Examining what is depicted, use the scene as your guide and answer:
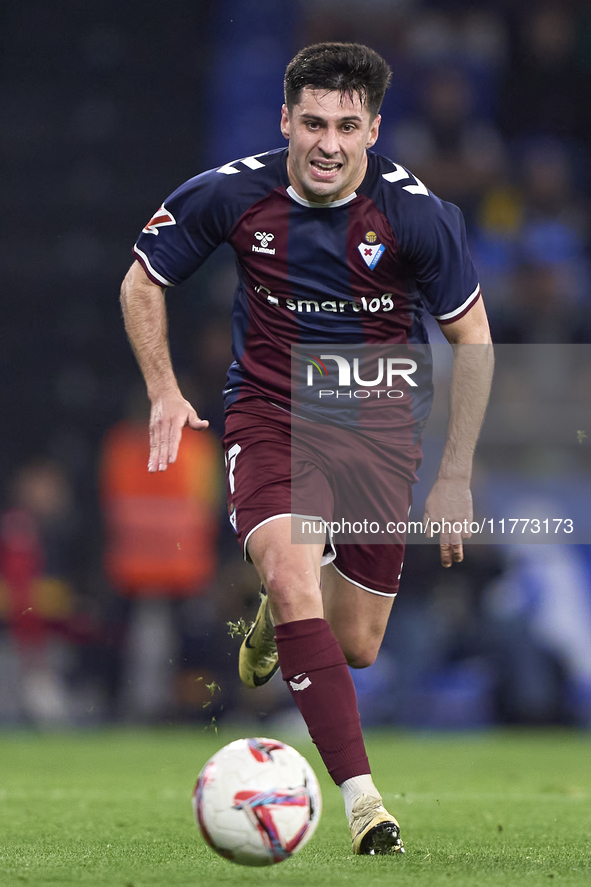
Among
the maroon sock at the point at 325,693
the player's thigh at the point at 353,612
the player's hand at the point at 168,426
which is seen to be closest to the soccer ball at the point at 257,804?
the maroon sock at the point at 325,693

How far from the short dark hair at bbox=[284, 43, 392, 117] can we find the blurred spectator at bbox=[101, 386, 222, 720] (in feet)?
17.8

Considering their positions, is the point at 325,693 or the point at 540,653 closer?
the point at 325,693

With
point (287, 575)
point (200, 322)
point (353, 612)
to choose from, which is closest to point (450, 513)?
point (353, 612)

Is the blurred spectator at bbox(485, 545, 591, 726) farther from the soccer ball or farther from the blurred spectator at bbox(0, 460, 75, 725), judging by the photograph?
the soccer ball

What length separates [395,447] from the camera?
464 centimetres

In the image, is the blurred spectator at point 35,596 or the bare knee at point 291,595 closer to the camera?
the bare knee at point 291,595

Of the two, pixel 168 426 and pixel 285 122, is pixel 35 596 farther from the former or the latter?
pixel 285 122

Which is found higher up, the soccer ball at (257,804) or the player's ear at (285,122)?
the player's ear at (285,122)

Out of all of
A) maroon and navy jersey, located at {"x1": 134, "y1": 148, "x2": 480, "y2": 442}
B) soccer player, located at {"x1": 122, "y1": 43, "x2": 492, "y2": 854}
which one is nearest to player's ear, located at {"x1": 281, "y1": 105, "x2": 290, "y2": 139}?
soccer player, located at {"x1": 122, "y1": 43, "x2": 492, "y2": 854}

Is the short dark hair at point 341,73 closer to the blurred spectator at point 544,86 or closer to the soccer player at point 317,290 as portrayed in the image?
the soccer player at point 317,290

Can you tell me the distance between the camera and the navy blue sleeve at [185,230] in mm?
4375

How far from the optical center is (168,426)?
4.21 meters

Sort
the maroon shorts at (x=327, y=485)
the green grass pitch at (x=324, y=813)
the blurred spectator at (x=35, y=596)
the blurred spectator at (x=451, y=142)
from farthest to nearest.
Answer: the blurred spectator at (x=451, y=142), the blurred spectator at (x=35, y=596), the maroon shorts at (x=327, y=485), the green grass pitch at (x=324, y=813)

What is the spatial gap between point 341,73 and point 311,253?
62cm
